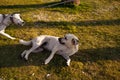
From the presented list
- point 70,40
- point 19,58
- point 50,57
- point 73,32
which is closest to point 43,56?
point 50,57

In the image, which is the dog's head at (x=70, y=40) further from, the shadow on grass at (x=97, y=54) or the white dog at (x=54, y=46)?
the shadow on grass at (x=97, y=54)

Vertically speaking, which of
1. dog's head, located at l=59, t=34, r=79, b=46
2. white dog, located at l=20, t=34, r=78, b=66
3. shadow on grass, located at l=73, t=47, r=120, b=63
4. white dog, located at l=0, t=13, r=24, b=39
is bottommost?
shadow on grass, located at l=73, t=47, r=120, b=63

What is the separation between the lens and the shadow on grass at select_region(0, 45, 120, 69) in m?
7.12

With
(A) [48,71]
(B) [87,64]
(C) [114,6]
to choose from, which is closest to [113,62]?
(B) [87,64]

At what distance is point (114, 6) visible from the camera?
1137 centimetres

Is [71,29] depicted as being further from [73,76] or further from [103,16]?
[73,76]

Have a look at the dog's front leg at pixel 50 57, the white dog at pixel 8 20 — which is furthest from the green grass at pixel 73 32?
the white dog at pixel 8 20

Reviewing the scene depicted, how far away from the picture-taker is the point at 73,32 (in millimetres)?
8977

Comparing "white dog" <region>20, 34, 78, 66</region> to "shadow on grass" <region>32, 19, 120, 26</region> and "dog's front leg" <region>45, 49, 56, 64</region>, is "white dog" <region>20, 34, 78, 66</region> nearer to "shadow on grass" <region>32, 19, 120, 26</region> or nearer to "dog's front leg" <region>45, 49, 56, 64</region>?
"dog's front leg" <region>45, 49, 56, 64</region>

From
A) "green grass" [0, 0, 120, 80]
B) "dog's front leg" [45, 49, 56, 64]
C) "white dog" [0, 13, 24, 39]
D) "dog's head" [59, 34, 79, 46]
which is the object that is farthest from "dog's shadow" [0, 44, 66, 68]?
"white dog" [0, 13, 24, 39]

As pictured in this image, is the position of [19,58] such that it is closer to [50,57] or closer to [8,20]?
[50,57]

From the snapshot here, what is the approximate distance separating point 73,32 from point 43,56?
6.54 ft

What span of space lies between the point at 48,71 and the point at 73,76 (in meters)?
0.71

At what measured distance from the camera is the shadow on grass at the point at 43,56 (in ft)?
23.4
